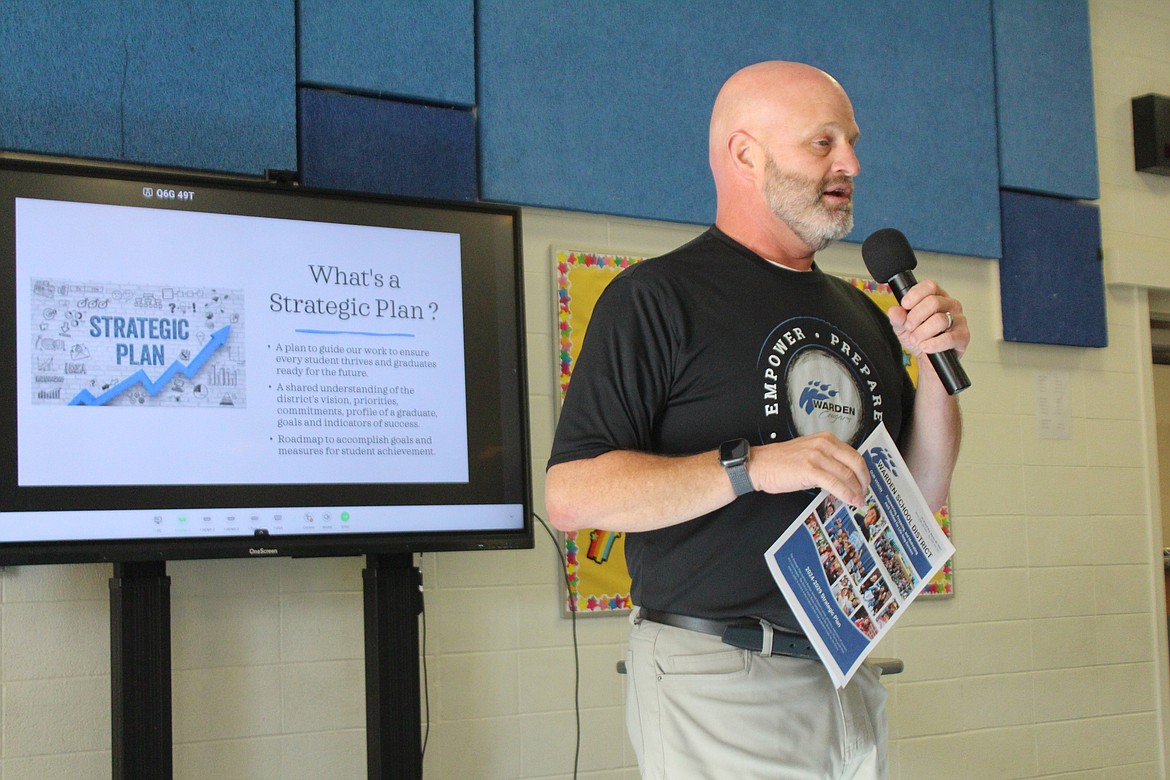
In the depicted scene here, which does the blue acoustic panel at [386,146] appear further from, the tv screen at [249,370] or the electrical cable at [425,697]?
the electrical cable at [425,697]

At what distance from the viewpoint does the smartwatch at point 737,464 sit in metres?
1.49

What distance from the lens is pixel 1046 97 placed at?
3850mm

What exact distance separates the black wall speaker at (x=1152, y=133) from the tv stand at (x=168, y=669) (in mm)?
3098

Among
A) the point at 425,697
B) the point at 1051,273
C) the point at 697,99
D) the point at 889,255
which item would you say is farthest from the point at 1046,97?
the point at 425,697

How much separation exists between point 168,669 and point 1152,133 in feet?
12.0

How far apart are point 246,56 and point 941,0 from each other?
2.29m

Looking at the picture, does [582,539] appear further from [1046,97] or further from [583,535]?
[1046,97]

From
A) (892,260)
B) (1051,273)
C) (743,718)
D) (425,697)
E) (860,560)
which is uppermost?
(1051,273)

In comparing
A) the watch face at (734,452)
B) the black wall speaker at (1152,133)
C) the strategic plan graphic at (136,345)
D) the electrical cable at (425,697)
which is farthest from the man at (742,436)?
the black wall speaker at (1152,133)

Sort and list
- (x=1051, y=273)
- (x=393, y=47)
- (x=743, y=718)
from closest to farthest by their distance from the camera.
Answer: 1. (x=743, y=718)
2. (x=393, y=47)
3. (x=1051, y=273)

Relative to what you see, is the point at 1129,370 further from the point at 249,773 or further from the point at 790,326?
the point at 249,773

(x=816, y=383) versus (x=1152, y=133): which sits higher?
(x=1152, y=133)

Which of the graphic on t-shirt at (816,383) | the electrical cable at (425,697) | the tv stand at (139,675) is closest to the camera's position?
the graphic on t-shirt at (816,383)

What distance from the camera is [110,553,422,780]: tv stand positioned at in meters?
2.06
